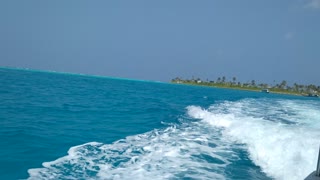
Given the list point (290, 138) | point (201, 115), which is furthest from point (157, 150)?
point (201, 115)

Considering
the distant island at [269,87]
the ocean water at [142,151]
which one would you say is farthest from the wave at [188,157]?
the distant island at [269,87]

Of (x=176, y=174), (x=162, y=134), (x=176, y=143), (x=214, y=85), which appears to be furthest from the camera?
(x=214, y=85)

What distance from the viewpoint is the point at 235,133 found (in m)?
10.9

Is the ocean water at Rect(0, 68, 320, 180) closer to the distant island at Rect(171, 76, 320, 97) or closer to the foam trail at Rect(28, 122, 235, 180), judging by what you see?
the foam trail at Rect(28, 122, 235, 180)

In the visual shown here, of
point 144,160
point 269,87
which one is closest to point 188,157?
point 144,160

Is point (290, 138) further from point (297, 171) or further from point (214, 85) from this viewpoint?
point (214, 85)

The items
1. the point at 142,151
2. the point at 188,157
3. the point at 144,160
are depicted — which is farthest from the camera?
the point at 142,151

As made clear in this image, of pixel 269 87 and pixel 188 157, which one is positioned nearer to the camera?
pixel 188 157

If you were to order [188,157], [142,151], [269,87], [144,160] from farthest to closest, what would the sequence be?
1. [269,87]
2. [142,151]
3. [188,157]
4. [144,160]

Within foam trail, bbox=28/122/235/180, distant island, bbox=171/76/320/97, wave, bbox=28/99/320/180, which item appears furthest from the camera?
distant island, bbox=171/76/320/97

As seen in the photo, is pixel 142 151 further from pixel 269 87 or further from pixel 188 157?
pixel 269 87

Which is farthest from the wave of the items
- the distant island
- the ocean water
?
the distant island

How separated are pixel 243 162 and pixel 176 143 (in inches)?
90.2

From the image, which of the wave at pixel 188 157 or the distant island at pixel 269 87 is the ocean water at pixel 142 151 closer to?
the wave at pixel 188 157
